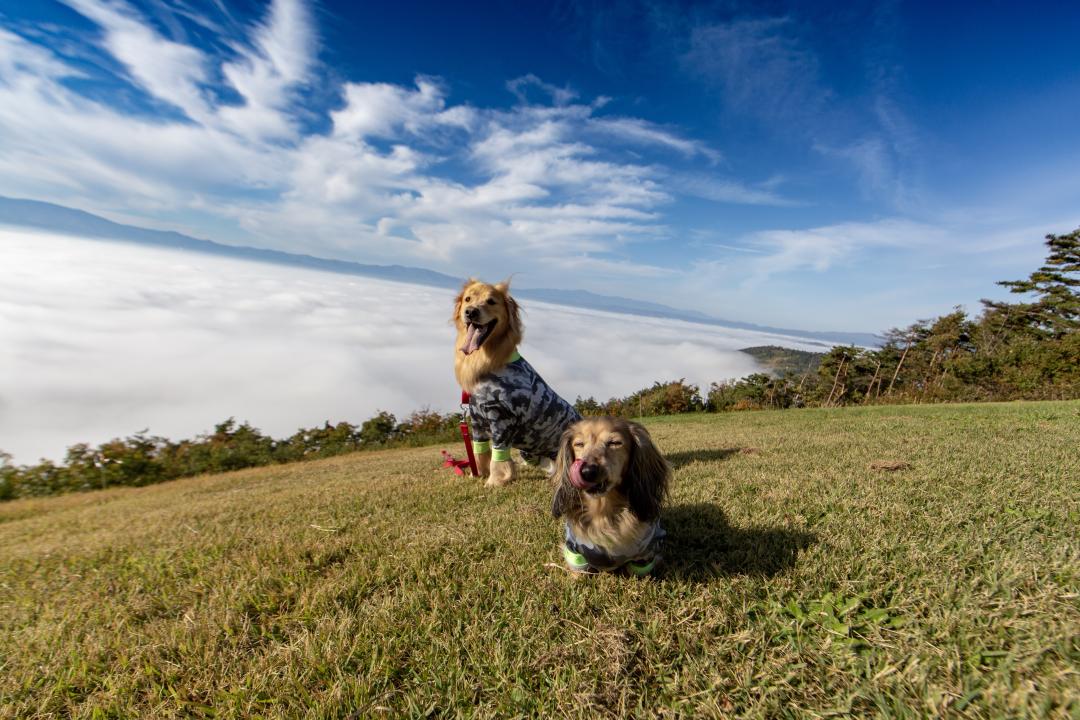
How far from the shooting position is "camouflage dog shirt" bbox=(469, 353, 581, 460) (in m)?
4.40

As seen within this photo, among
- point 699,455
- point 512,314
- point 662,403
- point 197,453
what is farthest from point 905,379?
point 197,453

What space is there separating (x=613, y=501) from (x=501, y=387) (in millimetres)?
2187

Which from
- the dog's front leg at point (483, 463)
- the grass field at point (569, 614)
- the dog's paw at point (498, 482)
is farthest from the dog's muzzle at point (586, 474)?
the dog's front leg at point (483, 463)

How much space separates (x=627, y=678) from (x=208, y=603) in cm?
227

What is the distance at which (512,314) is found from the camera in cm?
473

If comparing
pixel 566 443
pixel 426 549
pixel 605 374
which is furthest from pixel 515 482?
pixel 605 374

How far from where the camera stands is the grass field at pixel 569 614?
5.32ft

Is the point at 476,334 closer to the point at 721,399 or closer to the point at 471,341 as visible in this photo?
the point at 471,341

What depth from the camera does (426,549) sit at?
2852 millimetres

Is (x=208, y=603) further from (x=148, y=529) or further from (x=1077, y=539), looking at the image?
(x=1077, y=539)

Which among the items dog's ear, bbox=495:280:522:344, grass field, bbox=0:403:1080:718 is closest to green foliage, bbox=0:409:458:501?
grass field, bbox=0:403:1080:718

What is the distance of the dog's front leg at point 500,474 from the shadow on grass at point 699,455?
2.04m

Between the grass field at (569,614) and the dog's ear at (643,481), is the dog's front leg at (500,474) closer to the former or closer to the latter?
the grass field at (569,614)

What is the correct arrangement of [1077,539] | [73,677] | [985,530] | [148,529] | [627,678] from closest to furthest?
[627,678] → [73,677] → [1077,539] → [985,530] → [148,529]
